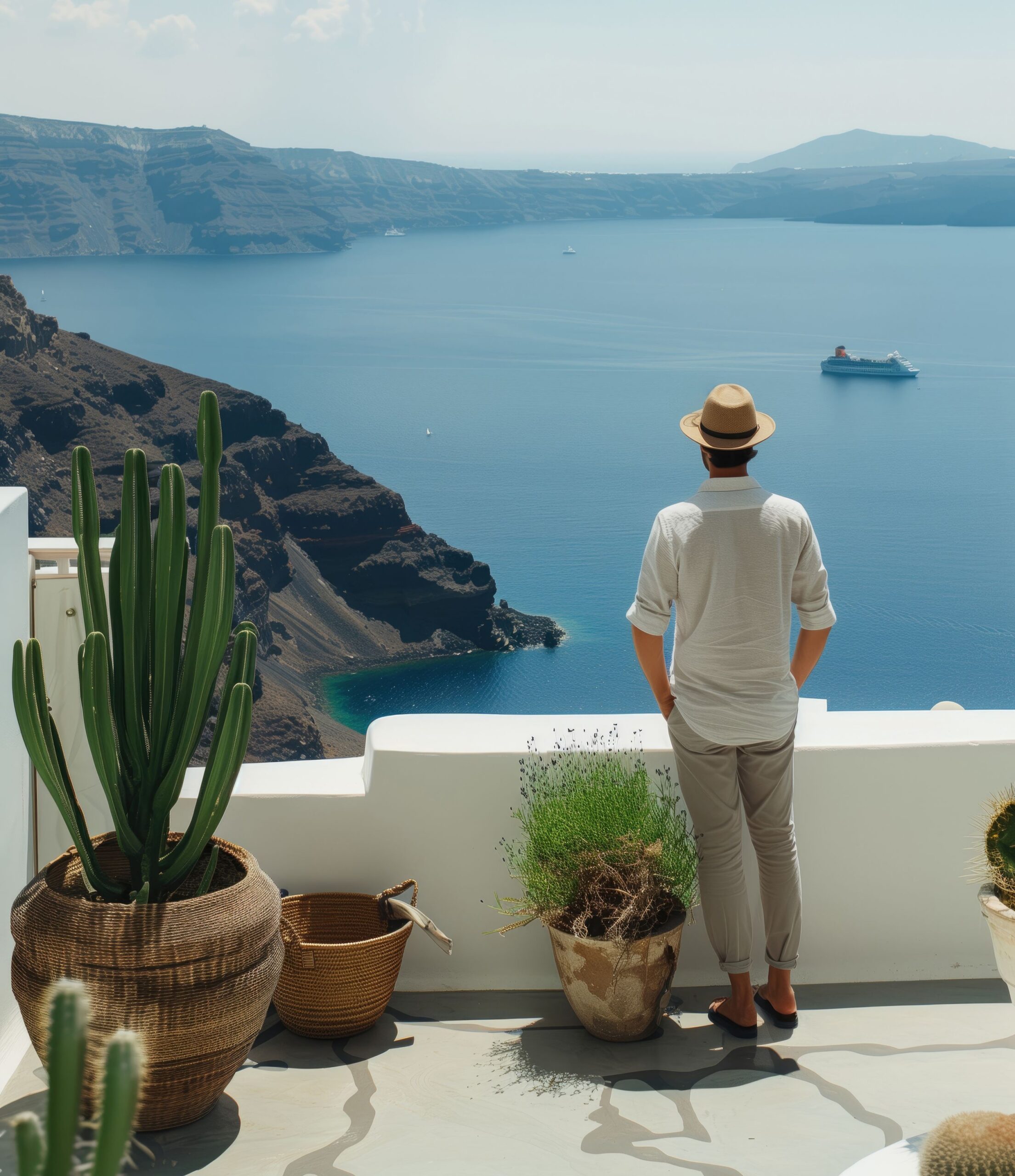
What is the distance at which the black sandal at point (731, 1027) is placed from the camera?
200 centimetres

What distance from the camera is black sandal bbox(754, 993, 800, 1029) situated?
2.04 metres

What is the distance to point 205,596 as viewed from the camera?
6.04 ft

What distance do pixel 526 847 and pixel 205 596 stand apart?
0.71 metres

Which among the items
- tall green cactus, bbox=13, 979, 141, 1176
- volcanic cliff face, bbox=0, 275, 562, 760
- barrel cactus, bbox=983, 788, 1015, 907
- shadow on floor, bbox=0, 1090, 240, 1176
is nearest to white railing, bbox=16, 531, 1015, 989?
shadow on floor, bbox=0, 1090, 240, 1176

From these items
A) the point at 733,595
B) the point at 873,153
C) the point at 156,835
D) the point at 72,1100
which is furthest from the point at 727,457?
the point at 873,153

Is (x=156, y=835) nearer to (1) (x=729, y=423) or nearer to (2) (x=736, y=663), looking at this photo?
(2) (x=736, y=663)

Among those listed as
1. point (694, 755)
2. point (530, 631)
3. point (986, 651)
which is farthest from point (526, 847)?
point (986, 651)

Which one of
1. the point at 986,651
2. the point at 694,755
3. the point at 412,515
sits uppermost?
the point at 694,755

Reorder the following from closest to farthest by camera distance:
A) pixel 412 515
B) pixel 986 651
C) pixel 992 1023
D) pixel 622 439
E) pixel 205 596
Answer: pixel 205 596 < pixel 992 1023 < pixel 986 651 < pixel 412 515 < pixel 622 439

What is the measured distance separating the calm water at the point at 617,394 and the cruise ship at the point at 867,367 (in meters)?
0.71

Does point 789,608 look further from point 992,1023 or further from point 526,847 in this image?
point 992,1023

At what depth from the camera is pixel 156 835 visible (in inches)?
71.2

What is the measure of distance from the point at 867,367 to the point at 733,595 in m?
74.9

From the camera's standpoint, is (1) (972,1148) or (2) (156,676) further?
(2) (156,676)
